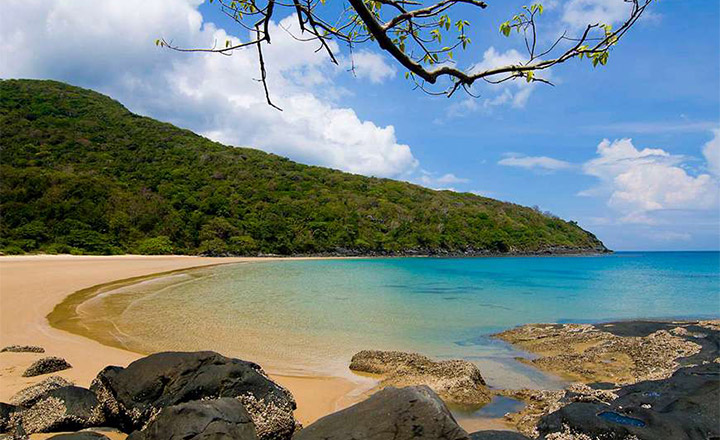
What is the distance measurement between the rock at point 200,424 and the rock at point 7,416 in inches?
65.7

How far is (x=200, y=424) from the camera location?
11.0 feet

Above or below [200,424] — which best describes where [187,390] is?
below

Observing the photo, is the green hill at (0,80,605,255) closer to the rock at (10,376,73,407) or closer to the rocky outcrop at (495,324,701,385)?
the rock at (10,376,73,407)

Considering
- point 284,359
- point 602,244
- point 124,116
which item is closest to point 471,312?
point 284,359

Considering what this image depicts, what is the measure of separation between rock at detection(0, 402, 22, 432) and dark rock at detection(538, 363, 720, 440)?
5.58m

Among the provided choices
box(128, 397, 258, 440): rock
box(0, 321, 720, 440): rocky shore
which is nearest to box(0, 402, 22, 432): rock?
box(0, 321, 720, 440): rocky shore

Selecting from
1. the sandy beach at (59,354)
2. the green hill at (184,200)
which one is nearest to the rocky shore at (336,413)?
the sandy beach at (59,354)

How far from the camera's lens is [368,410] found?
11.5 feet

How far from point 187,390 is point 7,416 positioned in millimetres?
1865

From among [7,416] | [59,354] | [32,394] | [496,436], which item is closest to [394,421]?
[496,436]

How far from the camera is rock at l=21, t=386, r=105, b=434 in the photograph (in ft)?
14.5

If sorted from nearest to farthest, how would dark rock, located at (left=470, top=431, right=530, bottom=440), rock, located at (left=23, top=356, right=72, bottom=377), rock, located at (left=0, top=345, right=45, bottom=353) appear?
1. dark rock, located at (left=470, top=431, right=530, bottom=440)
2. rock, located at (left=23, top=356, right=72, bottom=377)
3. rock, located at (left=0, top=345, right=45, bottom=353)

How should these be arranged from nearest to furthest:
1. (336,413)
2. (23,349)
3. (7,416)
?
(336,413)
(7,416)
(23,349)

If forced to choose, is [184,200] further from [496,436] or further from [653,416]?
[653,416]
